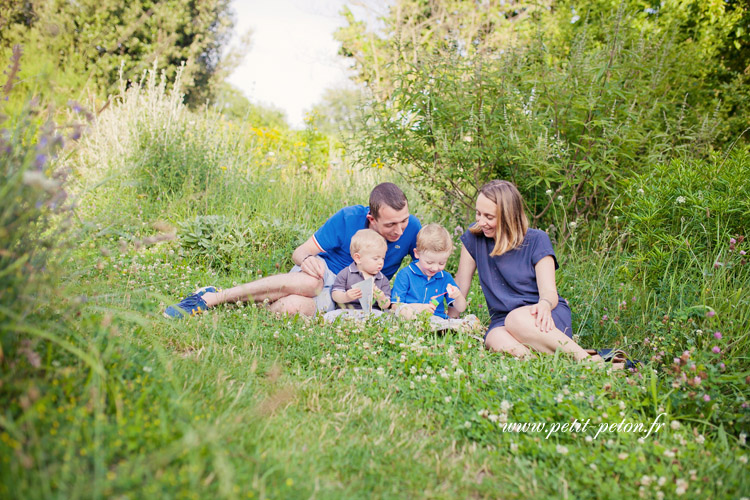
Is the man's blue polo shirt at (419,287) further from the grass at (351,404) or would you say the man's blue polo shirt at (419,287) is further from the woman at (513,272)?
the grass at (351,404)

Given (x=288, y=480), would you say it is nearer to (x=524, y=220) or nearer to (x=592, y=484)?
(x=592, y=484)

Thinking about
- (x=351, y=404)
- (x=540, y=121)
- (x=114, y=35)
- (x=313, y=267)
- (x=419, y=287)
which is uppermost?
(x=114, y=35)

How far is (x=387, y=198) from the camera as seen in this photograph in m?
3.83

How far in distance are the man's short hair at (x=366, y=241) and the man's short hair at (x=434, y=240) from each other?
0.30m

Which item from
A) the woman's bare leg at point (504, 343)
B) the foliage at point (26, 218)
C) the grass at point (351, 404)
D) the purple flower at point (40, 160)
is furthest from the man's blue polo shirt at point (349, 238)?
the purple flower at point (40, 160)

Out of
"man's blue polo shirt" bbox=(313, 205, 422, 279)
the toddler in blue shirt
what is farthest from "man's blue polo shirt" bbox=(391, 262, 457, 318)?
"man's blue polo shirt" bbox=(313, 205, 422, 279)

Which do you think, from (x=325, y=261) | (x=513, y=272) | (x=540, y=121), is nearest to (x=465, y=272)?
(x=513, y=272)

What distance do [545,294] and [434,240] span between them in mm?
902

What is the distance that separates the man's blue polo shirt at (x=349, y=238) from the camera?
418cm

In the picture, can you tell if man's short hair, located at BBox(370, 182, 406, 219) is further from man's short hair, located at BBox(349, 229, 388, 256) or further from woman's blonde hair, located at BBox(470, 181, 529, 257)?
woman's blonde hair, located at BBox(470, 181, 529, 257)

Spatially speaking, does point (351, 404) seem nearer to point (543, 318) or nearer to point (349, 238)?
point (543, 318)

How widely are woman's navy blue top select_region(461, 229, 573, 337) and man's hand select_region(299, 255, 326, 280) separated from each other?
128cm

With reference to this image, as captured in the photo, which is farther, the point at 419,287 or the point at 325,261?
the point at 325,261

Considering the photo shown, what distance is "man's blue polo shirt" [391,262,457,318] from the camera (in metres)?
4.02
